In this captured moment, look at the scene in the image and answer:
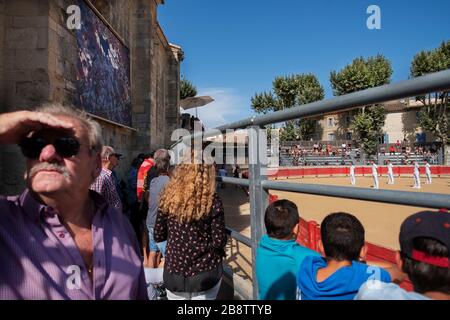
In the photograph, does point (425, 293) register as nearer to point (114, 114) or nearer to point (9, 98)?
point (9, 98)

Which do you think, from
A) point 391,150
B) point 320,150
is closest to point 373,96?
point 391,150

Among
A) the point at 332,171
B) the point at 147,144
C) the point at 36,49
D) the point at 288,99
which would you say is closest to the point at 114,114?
the point at 147,144

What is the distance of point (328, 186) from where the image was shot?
1.47m

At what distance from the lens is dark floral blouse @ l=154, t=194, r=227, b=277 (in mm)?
2344

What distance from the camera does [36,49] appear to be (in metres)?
4.60

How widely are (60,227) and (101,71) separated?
22.6 feet

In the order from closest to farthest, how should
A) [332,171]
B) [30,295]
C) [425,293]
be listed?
[30,295], [425,293], [332,171]

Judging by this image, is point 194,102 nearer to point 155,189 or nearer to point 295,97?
point 155,189

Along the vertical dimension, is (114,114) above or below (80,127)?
above

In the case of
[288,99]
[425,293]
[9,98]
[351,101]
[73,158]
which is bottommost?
[425,293]

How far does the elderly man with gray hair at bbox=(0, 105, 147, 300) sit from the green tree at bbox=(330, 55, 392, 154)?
1501 inches

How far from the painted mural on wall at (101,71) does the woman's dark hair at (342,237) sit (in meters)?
5.53

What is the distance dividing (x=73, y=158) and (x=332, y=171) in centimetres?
2930

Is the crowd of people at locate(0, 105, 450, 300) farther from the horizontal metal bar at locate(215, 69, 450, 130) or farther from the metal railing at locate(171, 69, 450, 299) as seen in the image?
the horizontal metal bar at locate(215, 69, 450, 130)
